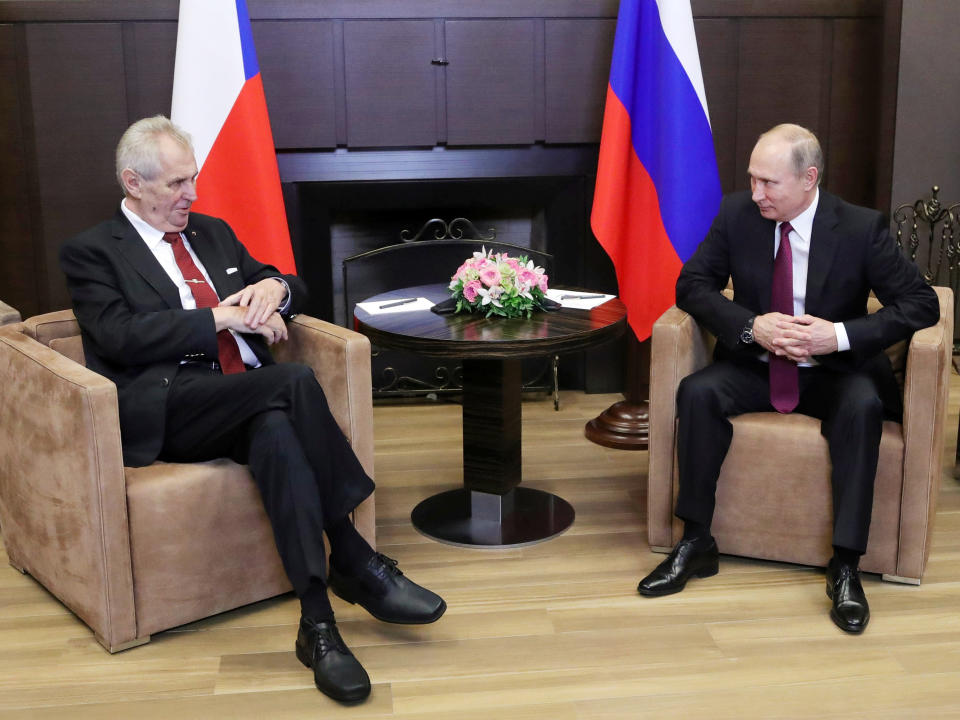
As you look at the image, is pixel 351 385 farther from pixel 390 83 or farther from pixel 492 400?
pixel 390 83

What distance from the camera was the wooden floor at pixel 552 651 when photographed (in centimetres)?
227

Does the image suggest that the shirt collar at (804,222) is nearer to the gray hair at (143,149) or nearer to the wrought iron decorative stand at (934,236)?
the gray hair at (143,149)

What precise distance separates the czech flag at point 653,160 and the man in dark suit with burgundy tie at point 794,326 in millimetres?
784

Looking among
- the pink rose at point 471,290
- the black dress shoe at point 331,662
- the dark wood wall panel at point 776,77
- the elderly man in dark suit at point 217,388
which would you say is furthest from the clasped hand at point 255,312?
the dark wood wall panel at point 776,77

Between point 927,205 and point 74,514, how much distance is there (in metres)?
3.91

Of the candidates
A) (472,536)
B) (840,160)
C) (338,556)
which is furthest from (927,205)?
(338,556)

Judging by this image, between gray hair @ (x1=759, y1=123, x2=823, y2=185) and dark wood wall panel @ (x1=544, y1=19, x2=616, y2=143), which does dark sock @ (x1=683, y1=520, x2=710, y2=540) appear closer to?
gray hair @ (x1=759, y1=123, x2=823, y2=185)

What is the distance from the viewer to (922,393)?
2656mm

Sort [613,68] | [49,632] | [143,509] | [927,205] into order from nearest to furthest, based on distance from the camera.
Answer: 1. [143,509]
2. [49,632]
3. [613,68]
4. [927,205]

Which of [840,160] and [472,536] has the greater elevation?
[840,160]

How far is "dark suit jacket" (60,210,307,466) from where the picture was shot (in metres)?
2.58

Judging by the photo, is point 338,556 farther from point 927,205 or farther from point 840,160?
point 927,205

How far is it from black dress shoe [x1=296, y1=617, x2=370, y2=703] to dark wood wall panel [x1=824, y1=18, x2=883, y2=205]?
121 inches

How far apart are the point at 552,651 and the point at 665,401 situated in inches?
31.1
